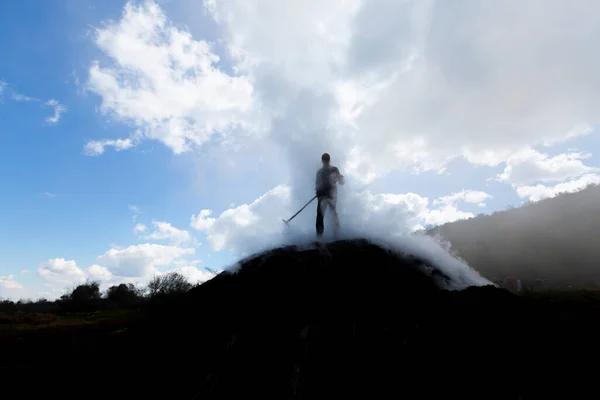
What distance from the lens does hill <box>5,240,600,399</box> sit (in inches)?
223

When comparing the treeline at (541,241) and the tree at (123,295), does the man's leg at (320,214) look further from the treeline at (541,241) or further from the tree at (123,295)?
the tree at (123,295)

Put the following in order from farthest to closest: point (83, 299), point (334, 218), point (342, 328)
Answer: point (83, 299) → point (334, 218) → point (342, 328)

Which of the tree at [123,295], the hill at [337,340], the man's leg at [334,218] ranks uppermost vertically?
the tree at [123,295]

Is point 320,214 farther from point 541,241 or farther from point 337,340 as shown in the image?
point 541,241

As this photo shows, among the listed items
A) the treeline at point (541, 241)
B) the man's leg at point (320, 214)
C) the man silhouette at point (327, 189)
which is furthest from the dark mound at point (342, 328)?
the treeline at point (541, 241)

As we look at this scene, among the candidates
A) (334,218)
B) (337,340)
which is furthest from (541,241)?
(337,340)

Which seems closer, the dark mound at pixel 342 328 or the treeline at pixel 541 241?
the dark mound at pixel 342 328

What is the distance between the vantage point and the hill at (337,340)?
18.6 feet

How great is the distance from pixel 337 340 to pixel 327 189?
4.09m

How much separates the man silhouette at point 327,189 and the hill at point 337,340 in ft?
2.50

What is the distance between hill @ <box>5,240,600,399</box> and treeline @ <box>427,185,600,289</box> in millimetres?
10750

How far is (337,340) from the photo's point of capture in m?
6.68

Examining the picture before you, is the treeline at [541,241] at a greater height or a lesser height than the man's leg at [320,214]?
greater

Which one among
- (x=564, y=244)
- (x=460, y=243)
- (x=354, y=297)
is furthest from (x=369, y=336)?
(x=460, y=243)
